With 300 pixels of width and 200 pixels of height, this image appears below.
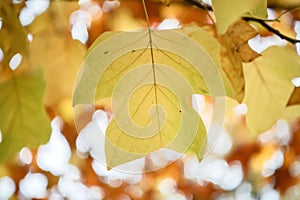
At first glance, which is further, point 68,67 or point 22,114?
point 68,67

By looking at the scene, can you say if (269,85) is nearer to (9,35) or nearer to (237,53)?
(237,53)

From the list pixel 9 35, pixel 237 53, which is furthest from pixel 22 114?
pixel 237 53

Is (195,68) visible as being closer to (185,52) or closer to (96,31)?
(185,52)

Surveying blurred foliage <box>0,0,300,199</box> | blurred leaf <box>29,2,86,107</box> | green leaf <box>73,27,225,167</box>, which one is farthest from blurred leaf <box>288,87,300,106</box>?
blurred leaf <box>29,2,86,107</box>

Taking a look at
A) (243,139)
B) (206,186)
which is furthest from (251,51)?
(206,186)

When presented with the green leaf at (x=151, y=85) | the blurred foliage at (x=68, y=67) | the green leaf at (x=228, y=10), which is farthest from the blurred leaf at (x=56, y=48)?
the green leaf at (x=228, y=10)

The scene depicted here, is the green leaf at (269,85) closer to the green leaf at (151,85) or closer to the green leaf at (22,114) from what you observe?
the green leaf at (151,85)
